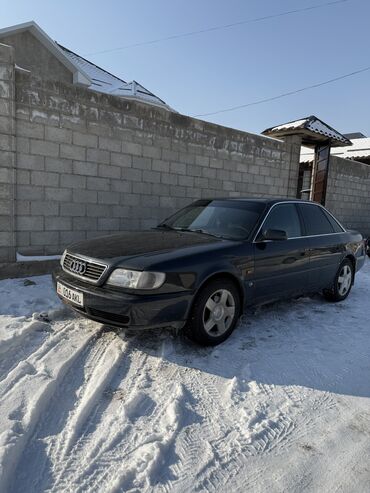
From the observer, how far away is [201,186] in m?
8.01

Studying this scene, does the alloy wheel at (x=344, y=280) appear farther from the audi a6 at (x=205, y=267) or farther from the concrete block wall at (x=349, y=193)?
the concrete block wall at (x=349, y=193)

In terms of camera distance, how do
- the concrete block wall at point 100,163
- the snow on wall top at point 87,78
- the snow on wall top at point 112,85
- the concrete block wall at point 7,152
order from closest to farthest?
1. the concrete block wall at point 7,152
2. the concrete block wall at point 100,163
3. the snow on wall top at point 87,78
4. the snow on wall top at point 112,85

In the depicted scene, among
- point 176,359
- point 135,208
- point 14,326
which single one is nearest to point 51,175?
point 135,208

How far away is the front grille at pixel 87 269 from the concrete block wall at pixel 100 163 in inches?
88.7

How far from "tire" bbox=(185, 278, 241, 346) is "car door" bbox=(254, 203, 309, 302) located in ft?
1.33

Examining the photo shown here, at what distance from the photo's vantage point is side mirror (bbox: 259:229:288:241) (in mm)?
4016

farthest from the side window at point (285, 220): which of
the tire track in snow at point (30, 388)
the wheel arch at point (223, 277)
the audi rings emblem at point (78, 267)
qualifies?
the tire track in snow at point (30, 388)

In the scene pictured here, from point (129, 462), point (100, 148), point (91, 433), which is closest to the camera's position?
point (129, 462)

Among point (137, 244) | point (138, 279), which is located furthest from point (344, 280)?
point (138, 279)

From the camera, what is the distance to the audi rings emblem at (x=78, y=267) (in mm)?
3527

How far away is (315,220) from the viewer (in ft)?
16.6

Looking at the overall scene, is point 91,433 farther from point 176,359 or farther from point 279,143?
point 279,143

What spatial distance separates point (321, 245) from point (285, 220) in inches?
28.3

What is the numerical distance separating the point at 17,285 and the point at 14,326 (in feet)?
5.21
